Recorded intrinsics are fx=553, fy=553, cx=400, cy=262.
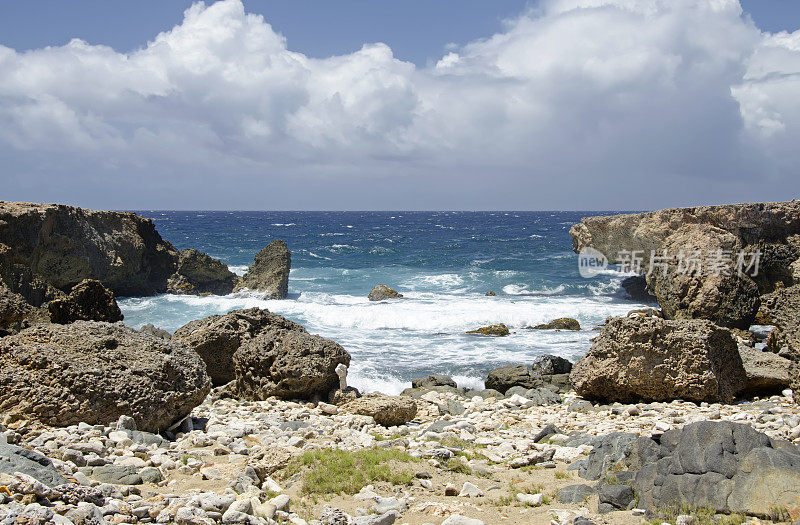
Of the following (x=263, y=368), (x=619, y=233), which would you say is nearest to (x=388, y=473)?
(x=263, y=368)

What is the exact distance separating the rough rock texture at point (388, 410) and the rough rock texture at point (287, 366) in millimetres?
1222

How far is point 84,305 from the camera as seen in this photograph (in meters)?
13.5

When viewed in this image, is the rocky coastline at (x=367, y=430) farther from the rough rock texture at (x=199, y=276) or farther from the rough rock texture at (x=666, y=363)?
the rough rock texture at (x=199, y=276)

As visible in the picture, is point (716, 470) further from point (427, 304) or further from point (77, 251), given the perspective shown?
point (77, 251)

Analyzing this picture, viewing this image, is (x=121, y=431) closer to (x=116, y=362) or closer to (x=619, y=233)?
(x=116, y=362)

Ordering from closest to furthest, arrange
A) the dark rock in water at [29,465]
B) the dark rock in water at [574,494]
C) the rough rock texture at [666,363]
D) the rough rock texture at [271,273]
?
the dark rock in water at [29,465] < the dark rock in water at [574,494] < the rough rock texture at [666,363] < the rough rock texture at [271,273]

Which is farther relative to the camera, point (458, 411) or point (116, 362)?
point (458, 411)

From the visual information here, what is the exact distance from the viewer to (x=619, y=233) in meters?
25.6

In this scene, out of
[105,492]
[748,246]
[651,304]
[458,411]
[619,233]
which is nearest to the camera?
[105,492]

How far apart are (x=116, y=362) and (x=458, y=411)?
19.3 ft

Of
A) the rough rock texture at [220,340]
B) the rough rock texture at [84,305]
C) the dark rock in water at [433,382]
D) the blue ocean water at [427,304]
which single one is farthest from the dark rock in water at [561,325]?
the rough rock texture at [84,305]

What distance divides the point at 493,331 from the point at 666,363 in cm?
1034

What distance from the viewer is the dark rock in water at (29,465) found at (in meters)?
4.29

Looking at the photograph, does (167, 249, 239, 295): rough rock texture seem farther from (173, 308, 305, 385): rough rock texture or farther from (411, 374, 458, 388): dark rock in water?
(173, 308, 305, 385): rough rock texture
